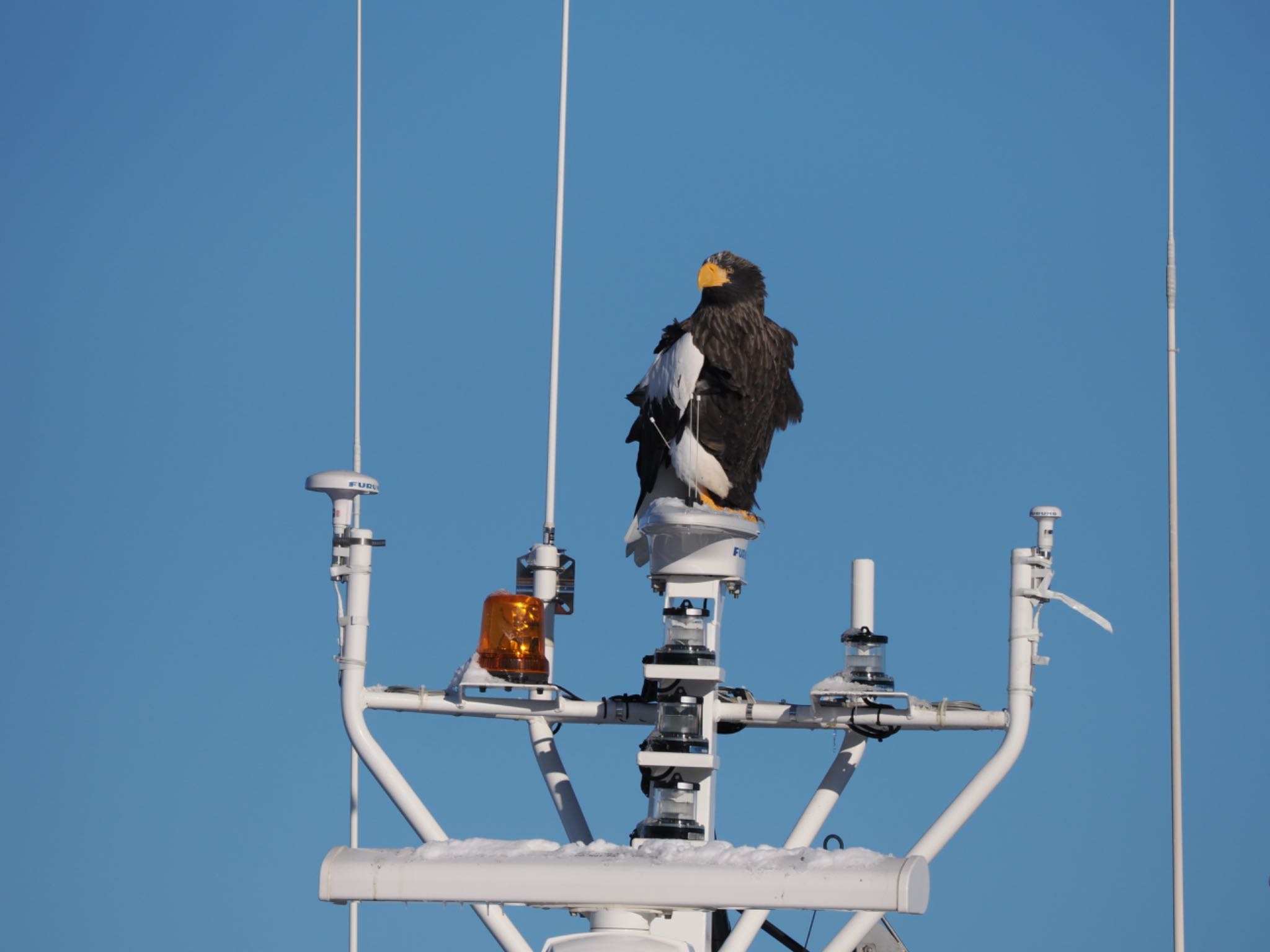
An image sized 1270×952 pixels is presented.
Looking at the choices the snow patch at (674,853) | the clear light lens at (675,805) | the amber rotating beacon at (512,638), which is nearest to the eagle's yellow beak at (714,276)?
the amber rotating beacon at (512,638)

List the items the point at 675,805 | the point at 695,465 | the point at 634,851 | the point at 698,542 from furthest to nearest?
the point at 695,465, the point at 698,542, the point at 675,805, the point at 634,851

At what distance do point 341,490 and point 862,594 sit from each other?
163 inches

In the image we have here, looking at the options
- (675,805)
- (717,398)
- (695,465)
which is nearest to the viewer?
(675,805)

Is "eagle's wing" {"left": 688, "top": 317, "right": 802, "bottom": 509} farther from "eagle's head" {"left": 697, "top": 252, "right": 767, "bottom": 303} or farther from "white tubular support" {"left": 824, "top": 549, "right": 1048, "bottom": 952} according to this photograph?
"white tubular support" {"left": 824, "top": 549, "right": 1048, "bottom": 952}

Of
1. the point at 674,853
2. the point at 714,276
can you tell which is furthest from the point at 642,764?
the point at 714,276

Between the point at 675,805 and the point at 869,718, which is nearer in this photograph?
the point at 675,805

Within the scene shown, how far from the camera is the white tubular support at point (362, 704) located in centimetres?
1580

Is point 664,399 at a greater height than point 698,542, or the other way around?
point 664,399

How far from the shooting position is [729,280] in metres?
18.6

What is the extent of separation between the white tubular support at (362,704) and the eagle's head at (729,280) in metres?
4.32

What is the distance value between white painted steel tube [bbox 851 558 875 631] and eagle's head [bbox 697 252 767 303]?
3.29 m

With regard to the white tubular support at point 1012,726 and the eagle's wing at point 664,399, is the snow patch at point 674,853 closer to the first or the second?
the white tubular support at point 1012,726

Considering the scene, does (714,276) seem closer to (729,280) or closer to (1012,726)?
(729,280)

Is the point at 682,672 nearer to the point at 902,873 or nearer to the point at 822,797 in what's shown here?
the point at 822,797
